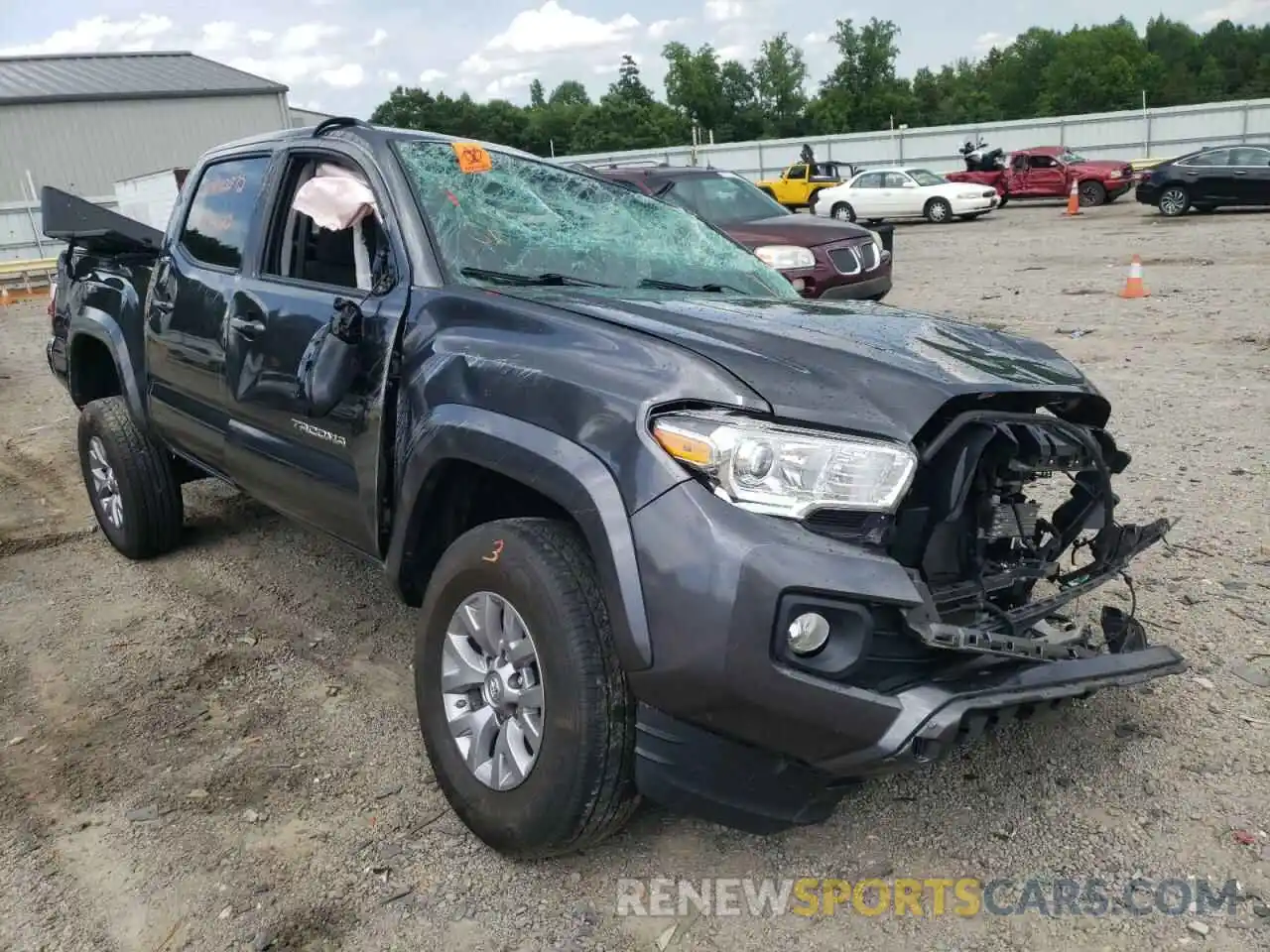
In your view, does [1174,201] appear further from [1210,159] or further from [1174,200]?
[1210,159]

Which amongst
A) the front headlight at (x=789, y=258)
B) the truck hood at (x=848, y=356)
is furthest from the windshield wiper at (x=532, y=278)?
the front headlight at (x=789, y=258)

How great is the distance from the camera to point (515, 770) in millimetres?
2498

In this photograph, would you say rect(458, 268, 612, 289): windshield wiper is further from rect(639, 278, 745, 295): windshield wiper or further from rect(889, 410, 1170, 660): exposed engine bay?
rect(889, 410, 1170, 660): exposed engine bay

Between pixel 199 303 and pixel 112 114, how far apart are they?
143 feet

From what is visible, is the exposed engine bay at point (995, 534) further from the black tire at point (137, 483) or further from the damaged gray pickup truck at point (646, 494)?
the black tire at point (137, 483)

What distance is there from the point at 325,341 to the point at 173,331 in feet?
5.04

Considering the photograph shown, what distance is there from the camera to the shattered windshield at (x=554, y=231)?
3.17m

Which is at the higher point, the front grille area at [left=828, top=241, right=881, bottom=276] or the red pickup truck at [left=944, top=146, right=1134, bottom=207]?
the red pickup truck at [left=944, top=146, right=1134, bottom=207]

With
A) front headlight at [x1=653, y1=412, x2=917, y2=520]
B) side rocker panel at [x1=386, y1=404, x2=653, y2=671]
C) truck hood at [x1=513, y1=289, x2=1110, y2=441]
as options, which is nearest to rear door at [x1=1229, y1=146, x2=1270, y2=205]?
truck hood at [x1=513, y1=289, x2=1110, y2=441]

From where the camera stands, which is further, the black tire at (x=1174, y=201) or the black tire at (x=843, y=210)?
the black tire at (x=843, y=210)

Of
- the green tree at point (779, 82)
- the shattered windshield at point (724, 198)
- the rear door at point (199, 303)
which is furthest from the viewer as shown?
the green tree at point (779, 82)

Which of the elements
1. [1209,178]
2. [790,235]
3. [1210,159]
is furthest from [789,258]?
[1210,159]

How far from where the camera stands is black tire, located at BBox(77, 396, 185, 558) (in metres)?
4.73

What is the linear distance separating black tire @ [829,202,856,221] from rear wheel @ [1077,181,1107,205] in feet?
18.1
